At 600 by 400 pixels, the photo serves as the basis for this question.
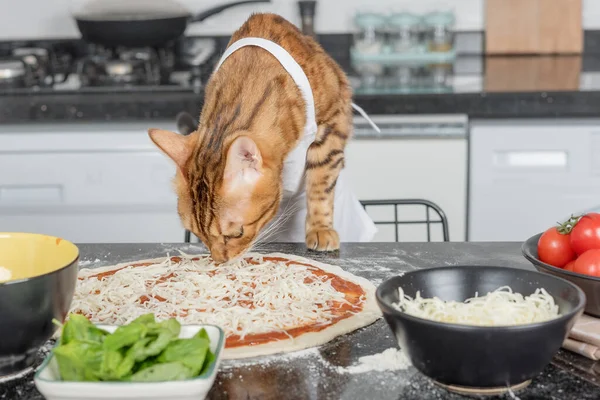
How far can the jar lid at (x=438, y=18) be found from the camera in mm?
3398

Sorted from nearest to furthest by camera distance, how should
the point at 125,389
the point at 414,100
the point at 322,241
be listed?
the point at 125,389, the point at 322,241, the point at 414,100

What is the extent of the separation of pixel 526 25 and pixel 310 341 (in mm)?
2496

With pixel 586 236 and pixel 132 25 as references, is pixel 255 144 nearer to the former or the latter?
pixel 586 236

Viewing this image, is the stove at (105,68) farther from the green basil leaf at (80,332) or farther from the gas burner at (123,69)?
the green basil leaf at (80,332)

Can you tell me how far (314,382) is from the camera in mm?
1116

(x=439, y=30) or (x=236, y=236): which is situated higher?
(x=439, y=30)

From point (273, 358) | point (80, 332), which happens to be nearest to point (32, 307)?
point (80, 332)

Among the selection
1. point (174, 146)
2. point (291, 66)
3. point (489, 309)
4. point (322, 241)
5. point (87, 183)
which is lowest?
point (87, 183)

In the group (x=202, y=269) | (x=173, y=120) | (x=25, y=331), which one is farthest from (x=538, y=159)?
(x=25, y=331)

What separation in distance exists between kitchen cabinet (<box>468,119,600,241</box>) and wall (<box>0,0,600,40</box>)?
947mm

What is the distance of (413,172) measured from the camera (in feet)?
9.09

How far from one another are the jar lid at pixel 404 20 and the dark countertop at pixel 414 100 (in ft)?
1.59

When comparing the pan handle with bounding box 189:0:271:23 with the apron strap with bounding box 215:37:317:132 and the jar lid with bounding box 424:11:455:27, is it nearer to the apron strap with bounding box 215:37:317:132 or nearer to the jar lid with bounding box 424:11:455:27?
the jar lid with bounding box 424:11:455:27

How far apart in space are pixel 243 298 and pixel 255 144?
278mm
